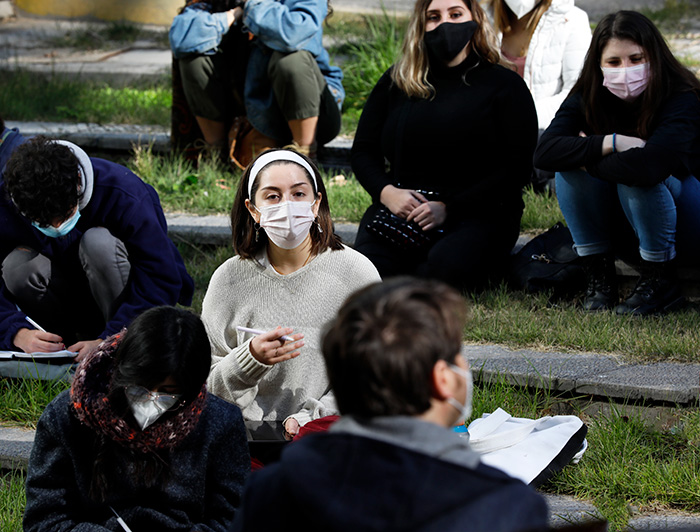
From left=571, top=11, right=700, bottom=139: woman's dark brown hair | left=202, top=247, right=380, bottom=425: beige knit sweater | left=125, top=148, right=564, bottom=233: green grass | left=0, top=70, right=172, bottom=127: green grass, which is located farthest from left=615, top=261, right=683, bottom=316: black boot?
left=0, top=70, right=172, bottom=127: green grass

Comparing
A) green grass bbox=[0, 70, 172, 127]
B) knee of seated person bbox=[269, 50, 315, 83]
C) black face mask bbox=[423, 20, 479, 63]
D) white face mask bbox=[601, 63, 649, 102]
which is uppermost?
black face mask bbox=[423, 20, 479, 63]

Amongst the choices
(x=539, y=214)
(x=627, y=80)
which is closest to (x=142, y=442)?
(x=627, y=80)

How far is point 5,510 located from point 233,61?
3.31 meters

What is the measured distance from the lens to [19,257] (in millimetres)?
3658

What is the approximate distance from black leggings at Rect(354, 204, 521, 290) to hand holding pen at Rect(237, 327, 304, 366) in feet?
4.30

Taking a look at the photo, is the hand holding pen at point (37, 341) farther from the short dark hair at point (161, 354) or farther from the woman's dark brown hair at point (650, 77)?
the woman's dark brown hair at point (650, 77)

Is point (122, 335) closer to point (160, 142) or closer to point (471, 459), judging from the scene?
point (471, 459)

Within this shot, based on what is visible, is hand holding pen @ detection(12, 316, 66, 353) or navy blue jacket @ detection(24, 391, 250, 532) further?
hand holding pen @ detection(12, 316, 66, 353)

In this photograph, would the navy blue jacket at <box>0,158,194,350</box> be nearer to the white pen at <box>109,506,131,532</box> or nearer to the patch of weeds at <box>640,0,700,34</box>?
the white pen at <box>109,506,131,532</box>

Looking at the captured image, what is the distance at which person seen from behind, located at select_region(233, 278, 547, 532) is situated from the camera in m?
1.33

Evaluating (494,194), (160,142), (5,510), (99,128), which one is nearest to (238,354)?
(5,510)

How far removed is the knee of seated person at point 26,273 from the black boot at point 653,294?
2270 mm

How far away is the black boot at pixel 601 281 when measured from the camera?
3.93 metres

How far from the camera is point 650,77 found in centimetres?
376
